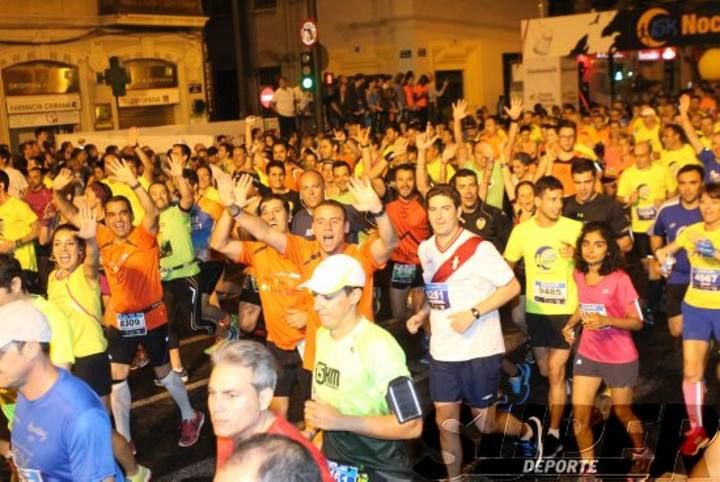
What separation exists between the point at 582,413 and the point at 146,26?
25.0 meters

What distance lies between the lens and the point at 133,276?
6.79 m

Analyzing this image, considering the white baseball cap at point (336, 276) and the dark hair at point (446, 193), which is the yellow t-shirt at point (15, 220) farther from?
the white baseball cap at point (336, 276)

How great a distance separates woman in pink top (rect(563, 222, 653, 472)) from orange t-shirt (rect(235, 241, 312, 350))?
1.81 m

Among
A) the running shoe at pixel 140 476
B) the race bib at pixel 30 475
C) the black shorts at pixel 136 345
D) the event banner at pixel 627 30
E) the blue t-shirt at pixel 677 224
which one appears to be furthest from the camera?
the event banner at pixel 627 30

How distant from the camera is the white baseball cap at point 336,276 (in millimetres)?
4051

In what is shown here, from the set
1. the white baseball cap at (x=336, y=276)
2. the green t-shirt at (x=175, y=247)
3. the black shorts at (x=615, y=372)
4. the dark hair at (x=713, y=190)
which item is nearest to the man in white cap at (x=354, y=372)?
the white baseball cap at (x=336, y=276)

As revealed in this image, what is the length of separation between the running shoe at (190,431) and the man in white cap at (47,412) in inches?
124

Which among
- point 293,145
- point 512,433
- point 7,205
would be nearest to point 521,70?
point 293,145

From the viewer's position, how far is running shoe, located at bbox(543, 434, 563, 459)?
608cm

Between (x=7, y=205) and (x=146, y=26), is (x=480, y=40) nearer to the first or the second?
(x=146, y=26)

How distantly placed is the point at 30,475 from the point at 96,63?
82.7ft

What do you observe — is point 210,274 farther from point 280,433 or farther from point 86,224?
point 280,433

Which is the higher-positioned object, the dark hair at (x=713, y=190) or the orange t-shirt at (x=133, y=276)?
the dark hair at (x=713, y=190)

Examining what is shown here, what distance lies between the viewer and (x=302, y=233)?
313 inches
